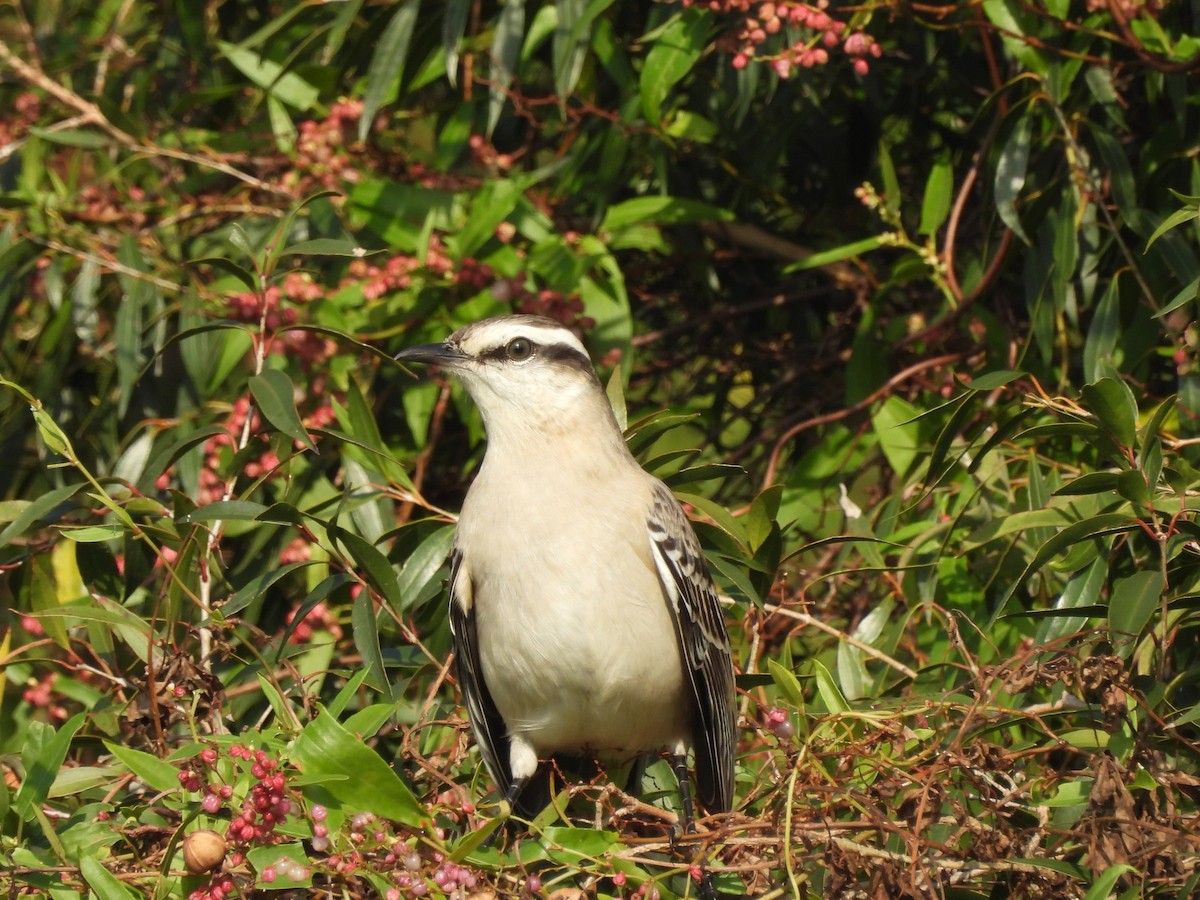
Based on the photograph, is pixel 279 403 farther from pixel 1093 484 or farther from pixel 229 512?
pixel 1093 484

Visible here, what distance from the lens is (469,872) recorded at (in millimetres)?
2521

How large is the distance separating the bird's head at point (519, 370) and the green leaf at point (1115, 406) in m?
1.40

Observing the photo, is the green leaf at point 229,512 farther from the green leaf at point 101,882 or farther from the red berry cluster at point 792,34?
the red berry cluster at point 792,34

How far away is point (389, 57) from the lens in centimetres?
425

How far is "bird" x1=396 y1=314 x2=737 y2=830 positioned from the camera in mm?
3426

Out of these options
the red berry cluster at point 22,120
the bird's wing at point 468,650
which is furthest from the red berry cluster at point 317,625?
the red berry cluster at point 22,120

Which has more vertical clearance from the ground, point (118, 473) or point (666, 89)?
point (666, 89)

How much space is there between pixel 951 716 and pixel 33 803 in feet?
6.54

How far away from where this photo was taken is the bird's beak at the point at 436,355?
3.74 meters

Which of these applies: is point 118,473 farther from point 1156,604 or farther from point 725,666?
point 1156,604

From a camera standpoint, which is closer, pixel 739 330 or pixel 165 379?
pixel 165 379

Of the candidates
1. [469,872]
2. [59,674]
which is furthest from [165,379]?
[469,872]

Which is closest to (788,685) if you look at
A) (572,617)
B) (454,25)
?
(572,617)

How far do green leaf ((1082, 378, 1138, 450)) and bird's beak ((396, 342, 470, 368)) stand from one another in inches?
68.9
